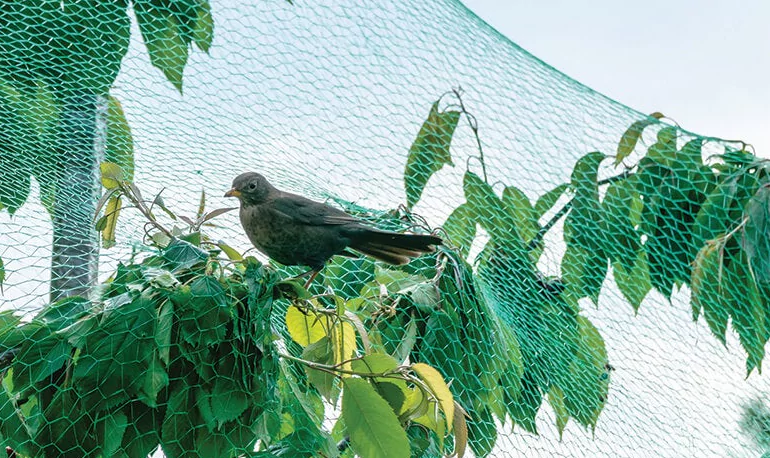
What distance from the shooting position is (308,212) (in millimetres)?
1825

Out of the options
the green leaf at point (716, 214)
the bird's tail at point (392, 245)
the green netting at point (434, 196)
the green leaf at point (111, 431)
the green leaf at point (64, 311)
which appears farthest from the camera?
the green leaf at point (716, 214)

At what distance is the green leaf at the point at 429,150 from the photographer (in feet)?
7.09

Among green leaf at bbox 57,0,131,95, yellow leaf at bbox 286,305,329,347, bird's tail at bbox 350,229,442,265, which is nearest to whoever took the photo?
yellow leaf at bbox 286,305,329,347

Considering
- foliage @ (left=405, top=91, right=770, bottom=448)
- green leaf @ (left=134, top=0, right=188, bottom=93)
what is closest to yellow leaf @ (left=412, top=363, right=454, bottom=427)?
foliage @ (left=405, top=91, right=770, bottom=448)

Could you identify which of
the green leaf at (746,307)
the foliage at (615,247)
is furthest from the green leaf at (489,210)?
the green leaf at (746,307)

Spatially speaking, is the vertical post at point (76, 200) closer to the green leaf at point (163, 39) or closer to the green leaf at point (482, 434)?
the green leaf at point (163, 39)

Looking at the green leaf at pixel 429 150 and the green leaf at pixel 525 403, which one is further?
the green leaf at pixel 429 150

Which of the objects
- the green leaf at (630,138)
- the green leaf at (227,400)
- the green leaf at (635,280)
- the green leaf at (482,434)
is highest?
the green leaf at (630,138)

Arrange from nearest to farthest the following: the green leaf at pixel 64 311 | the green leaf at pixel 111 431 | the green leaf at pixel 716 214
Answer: the green leaf at pixel 111 431 → the green leaf at pixel 64 311 → the green leaf at pixel 716 214

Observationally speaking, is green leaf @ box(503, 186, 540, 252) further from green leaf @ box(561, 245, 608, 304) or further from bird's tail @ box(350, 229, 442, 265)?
bird's tail @ box(350, 229, 442, 265)

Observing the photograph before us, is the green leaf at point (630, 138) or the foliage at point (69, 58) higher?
the green leaf at point (630, 138)

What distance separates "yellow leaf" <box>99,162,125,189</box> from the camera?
1.73m

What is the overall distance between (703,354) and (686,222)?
1.16 ft

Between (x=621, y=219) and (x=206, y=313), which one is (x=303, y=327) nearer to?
(x=206, y=313)
